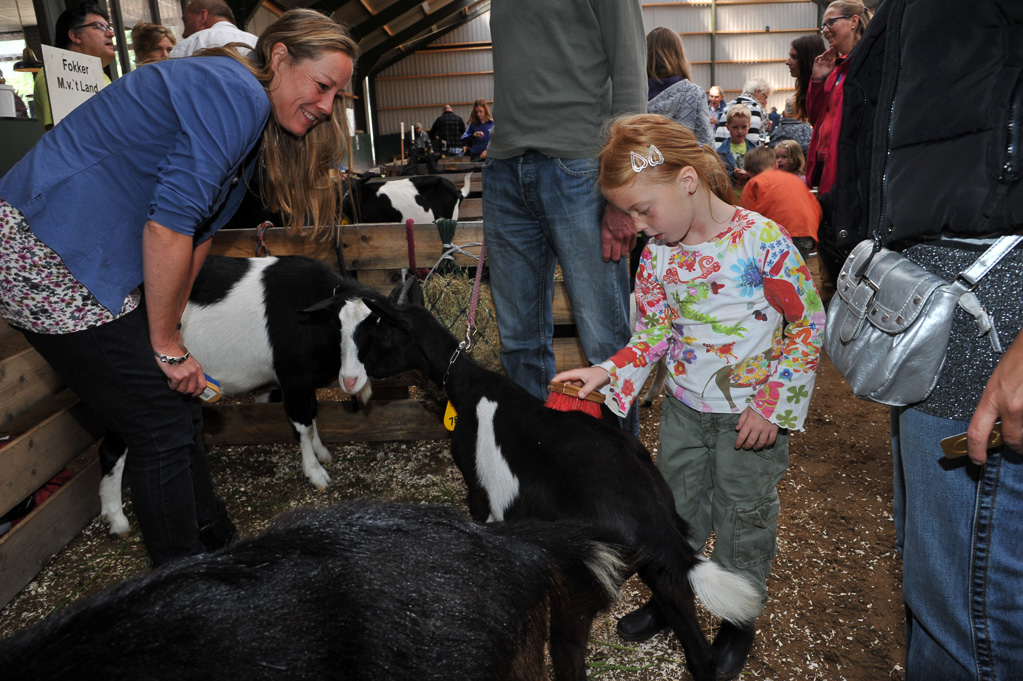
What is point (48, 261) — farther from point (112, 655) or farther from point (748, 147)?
point (748, 147)

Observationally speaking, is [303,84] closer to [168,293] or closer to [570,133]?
[168,293]

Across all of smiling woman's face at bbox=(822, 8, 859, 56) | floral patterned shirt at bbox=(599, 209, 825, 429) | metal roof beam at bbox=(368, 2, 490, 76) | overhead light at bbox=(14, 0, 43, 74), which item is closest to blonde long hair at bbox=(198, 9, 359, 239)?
floral patterned shirt at bbox=(599, 209, 825, 429)

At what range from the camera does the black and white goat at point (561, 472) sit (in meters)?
1.79

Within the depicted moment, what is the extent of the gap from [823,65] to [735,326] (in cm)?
352

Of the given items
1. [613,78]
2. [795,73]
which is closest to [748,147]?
[795,73]

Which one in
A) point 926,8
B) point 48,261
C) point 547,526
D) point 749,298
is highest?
point 926,8

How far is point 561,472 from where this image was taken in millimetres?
2113

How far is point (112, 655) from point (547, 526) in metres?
0.67

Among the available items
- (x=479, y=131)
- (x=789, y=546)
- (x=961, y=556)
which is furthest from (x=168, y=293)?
(x=479, y=131)

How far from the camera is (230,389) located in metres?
3.61

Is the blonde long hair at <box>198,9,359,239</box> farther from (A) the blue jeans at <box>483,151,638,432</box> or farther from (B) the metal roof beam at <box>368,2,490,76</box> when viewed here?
(B) the metal roof beam at <box>368,2,490,76</box>

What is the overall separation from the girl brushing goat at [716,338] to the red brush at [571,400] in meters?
0.03

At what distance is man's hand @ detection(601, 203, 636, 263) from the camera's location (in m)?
2.43

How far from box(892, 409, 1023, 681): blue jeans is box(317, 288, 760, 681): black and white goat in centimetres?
55
